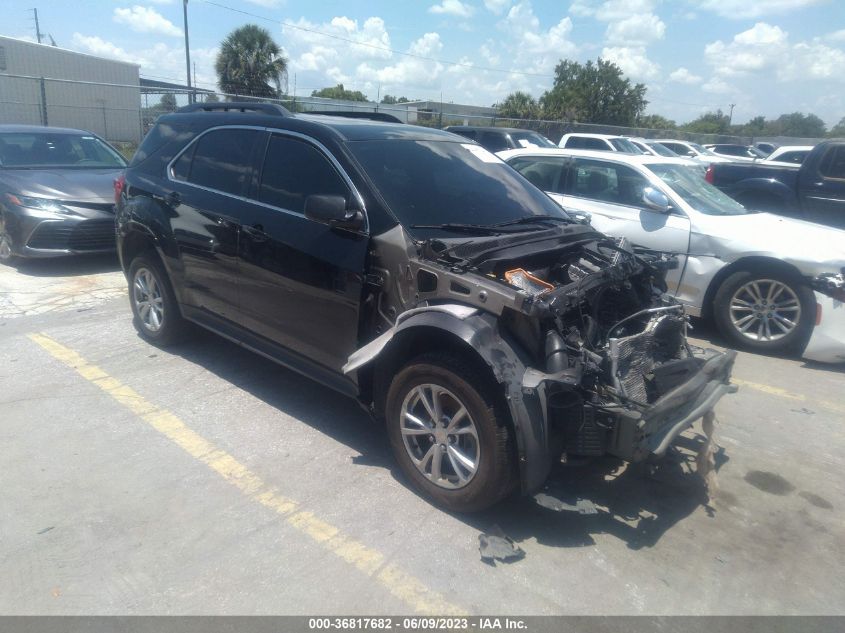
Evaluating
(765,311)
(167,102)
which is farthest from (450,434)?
(167,102)

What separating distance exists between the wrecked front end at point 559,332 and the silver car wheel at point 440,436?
32 centimetres

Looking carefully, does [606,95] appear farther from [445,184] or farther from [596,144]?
[445,184]

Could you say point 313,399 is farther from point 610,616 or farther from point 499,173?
point 610,616

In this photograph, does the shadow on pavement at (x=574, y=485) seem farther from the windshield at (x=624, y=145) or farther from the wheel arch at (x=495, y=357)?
the windshield at (x=624, y=145)

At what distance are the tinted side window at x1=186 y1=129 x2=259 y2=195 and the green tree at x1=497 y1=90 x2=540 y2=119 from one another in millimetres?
35335

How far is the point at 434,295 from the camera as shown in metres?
3.56

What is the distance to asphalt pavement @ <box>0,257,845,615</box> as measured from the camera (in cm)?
296

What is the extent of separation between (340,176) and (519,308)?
5.04 feet

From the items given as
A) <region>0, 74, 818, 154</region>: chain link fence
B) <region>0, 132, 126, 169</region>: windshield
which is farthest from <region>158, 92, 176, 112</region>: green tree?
<region>0, 132, 126, 169</region>: windshield

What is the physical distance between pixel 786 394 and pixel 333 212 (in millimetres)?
4027

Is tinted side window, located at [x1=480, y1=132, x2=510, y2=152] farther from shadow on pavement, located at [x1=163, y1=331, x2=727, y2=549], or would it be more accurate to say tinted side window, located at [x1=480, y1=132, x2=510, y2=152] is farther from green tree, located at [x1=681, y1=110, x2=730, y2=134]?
green tree, located at [x1=681, y1=110, x2=730, y2=134]

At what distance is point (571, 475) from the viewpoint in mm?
3969

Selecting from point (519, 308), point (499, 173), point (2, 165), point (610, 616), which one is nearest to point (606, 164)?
point (499, 173)

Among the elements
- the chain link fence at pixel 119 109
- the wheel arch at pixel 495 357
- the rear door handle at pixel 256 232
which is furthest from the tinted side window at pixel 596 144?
the wheel arch at pixel 495 357
